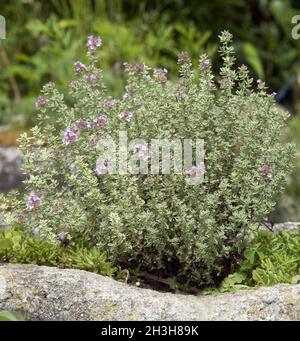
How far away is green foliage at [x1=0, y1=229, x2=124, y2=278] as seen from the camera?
12.4 feet

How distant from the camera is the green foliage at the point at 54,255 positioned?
12.4ft

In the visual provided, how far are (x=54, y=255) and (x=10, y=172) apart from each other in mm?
2938

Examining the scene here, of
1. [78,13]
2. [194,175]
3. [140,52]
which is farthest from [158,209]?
[78,13]

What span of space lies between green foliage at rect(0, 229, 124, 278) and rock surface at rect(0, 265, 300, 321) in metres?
0.14

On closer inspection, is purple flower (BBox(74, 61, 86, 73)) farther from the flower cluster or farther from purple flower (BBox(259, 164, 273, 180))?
purple flower (BBox(259, 164, 273, 180))

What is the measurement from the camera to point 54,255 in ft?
12.7

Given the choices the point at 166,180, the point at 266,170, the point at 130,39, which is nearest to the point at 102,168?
the point at 166,180

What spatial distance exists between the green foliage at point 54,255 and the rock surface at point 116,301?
137 mm

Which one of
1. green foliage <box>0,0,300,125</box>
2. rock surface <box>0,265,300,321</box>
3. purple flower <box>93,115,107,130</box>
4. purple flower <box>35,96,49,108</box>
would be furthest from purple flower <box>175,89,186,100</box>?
green foliage <box>0,0,300,125</box>

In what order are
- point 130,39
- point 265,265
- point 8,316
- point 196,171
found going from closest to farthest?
point 8,316
point 196,171
point 265,265
point 130,39

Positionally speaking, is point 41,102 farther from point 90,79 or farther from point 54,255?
point 54,255

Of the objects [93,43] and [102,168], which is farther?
[93,43]

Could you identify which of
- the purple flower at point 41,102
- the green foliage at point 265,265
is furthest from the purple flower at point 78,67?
the green foliage at point 265,265
